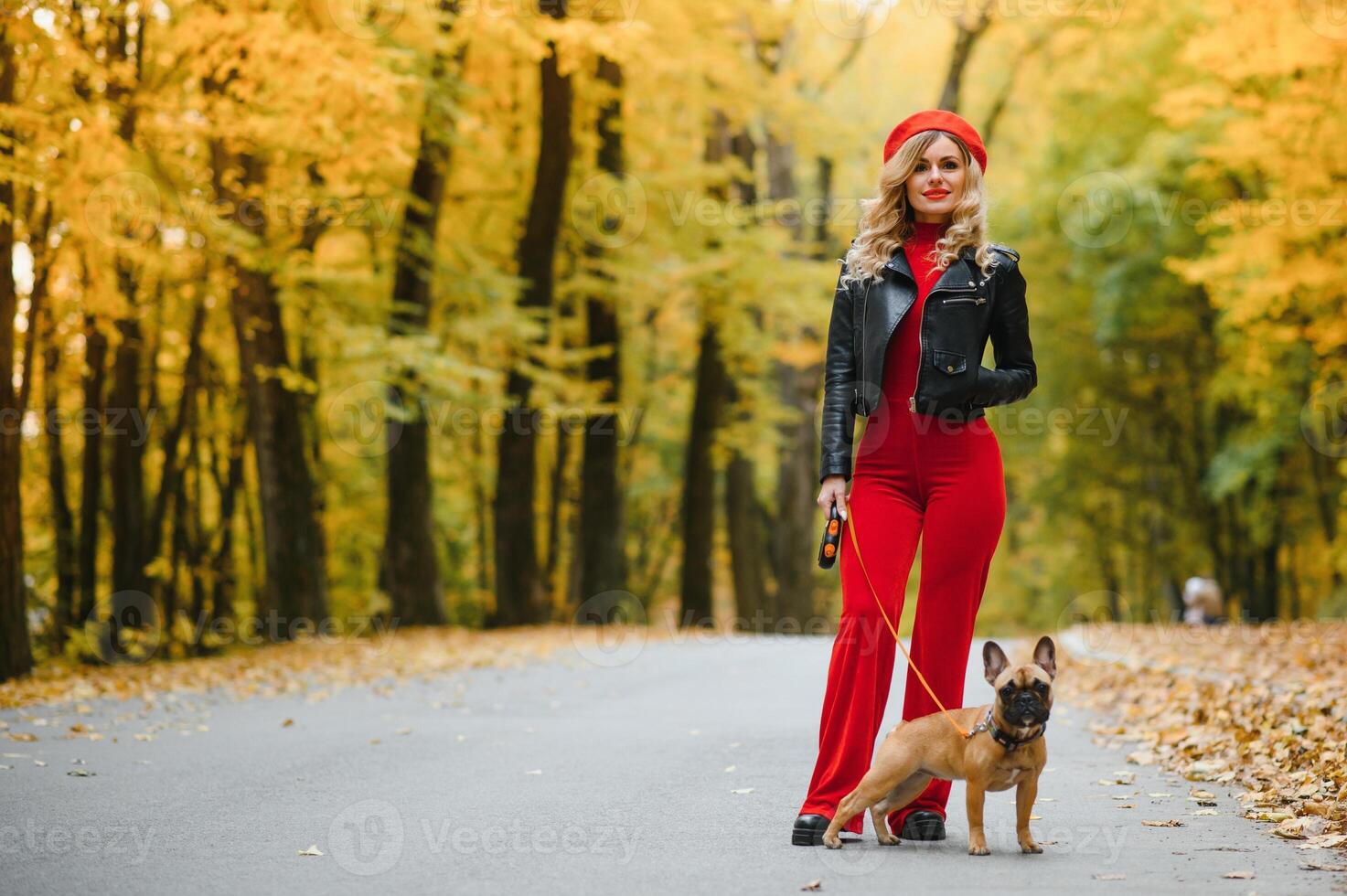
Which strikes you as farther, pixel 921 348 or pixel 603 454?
pixel 603 454

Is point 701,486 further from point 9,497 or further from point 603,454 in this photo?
point 9,497

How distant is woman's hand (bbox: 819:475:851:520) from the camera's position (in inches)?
207

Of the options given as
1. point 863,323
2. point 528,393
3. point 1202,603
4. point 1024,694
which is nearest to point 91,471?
point 528,393

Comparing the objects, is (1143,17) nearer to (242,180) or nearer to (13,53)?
(242,180)

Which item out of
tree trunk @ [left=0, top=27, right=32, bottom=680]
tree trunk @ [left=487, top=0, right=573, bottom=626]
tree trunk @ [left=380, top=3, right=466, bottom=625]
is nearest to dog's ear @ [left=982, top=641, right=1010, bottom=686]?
Answer: tree trunk @ [left=0, top=27, right=32, bottom=680]

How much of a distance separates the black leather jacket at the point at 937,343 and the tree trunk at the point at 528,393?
15.4m

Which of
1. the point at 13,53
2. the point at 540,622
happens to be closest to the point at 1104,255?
the point at 540,622

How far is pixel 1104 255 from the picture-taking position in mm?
28906

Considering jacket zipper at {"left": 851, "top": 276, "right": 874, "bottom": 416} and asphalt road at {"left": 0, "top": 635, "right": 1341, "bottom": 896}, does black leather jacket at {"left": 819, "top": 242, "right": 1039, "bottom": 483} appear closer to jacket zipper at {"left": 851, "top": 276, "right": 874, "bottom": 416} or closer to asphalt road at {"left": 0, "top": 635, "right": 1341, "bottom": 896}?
jacket zipper at {"left": 851, "top": 276, "right": 874, "bottom": 416}

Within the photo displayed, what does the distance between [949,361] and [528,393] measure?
51.5 feet

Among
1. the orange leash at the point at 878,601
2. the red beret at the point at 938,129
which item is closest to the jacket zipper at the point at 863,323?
the orange leash at the point at 878,601

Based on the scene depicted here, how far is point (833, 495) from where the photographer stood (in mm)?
5277

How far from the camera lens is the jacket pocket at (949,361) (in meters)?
5.20

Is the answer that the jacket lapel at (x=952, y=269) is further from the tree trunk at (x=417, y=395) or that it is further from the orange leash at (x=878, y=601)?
the tree trunk at (x=417, y=395)
